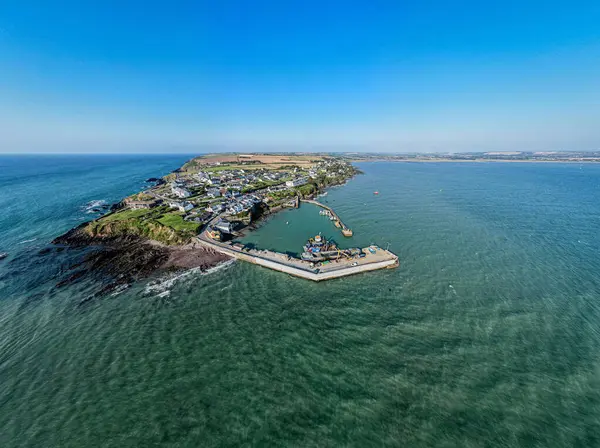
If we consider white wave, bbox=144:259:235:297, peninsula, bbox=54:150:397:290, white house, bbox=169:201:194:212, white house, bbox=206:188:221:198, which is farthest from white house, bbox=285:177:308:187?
white wave, bbox=144:259:235:297

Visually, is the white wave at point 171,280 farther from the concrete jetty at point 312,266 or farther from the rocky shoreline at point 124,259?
the concrete jetty at point 312,266

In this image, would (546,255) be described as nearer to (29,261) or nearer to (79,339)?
(79,339)

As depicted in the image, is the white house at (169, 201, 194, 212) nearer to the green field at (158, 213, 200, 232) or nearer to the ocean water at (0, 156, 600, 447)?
the green field at (158, 213, 200, 232)

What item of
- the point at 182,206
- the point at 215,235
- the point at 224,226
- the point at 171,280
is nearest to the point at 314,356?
the point at 171,280

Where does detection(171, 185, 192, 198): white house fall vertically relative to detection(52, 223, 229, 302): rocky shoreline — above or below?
above

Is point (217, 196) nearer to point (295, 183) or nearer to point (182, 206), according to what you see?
point (182, 206)

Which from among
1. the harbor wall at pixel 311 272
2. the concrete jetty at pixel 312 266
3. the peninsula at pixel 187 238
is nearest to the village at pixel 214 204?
the peninsula at pixel 187 238
